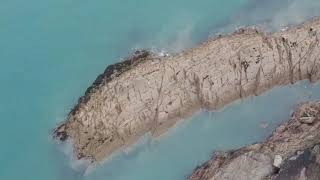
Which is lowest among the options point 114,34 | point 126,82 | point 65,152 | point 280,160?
point 280,160

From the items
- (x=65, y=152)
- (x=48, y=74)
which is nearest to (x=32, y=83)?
(x=48, y=74)

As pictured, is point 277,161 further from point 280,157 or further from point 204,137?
point 204,137

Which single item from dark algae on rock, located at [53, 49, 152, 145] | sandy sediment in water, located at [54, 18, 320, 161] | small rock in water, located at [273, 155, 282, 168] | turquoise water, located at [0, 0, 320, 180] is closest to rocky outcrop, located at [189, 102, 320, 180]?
small rock in water, located at [273, 155, 282, 168]

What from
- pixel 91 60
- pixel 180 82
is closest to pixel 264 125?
pixel 180 82

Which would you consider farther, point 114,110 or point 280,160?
point 114,110

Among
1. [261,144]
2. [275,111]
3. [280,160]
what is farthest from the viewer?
[275,111]

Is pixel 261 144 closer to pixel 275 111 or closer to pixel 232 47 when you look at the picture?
Result: pixel 275 111

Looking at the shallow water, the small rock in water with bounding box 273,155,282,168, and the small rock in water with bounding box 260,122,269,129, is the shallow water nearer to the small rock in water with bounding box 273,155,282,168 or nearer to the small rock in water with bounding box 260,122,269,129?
the small rock in water with bounding box 260,122,269,129
